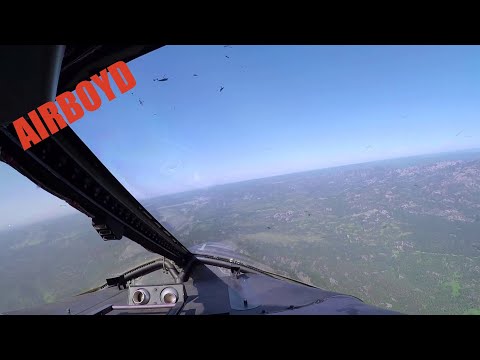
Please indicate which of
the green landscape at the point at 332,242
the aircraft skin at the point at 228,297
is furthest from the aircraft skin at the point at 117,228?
the green landscape at the point at 332,242

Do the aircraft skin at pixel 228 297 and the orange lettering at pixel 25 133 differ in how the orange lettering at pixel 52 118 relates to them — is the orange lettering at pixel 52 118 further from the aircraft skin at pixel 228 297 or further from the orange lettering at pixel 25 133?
the aircraft skin at pixel 228 297

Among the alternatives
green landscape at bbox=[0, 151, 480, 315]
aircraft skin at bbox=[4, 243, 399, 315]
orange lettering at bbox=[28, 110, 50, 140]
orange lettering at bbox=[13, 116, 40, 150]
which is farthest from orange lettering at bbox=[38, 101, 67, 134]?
green landscape at bbox=[0, 151, 480, 315]

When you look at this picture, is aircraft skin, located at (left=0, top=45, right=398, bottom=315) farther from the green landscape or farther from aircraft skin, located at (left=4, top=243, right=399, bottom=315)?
the green landscape

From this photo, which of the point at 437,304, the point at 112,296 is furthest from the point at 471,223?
the point at 112,296

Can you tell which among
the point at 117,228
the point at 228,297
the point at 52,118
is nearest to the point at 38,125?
the point at 52,118

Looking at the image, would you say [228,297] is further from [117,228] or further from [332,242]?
[332,242]
